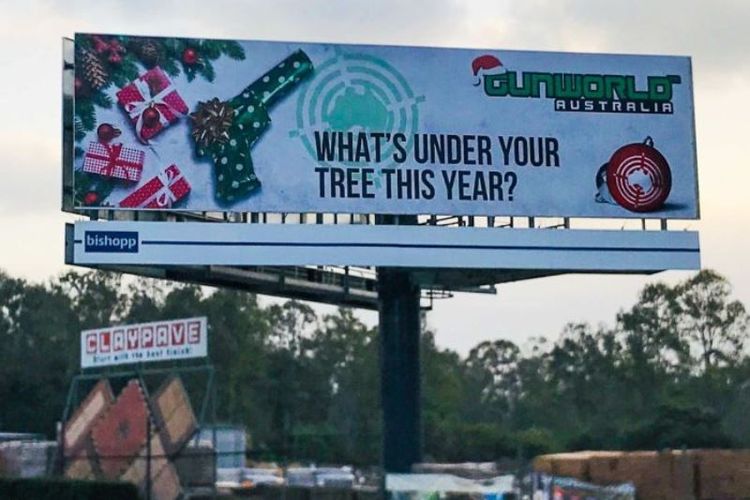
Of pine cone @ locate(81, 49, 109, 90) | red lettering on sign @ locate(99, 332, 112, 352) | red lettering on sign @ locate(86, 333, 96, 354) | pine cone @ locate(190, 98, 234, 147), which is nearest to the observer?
pine cone @ locate(81, 49, 109, 90)

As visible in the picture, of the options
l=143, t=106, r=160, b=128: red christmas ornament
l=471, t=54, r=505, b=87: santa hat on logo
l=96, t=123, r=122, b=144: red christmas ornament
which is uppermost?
l=471, t=54, r=505, b=87: santa hat on logo

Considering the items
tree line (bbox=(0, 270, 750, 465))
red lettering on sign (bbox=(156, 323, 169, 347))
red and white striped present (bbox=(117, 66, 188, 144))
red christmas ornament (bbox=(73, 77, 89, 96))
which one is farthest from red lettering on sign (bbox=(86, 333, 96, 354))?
tree line (bbox=(0, 270, 750, 465))

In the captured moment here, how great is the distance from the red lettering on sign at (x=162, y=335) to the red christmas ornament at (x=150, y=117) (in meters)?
4.03

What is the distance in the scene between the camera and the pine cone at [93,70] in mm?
31719

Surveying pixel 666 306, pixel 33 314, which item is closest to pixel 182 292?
pixel 33 314

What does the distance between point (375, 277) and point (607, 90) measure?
7007 mm

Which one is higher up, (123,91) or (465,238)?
(123,91)

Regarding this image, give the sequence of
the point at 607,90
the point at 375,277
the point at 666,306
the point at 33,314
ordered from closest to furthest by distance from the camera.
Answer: the point at 607,90
the point at 375,277
the point at 666,306
the point at 33,314

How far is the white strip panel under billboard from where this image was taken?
3112cm

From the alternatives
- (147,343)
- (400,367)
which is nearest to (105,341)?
(147,343)

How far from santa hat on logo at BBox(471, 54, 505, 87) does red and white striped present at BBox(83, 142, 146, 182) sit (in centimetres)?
729

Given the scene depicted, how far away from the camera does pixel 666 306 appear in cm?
7400

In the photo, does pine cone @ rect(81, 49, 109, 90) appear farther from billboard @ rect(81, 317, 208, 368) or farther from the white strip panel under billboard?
billboard @ rect(81, 317, 208, 368)

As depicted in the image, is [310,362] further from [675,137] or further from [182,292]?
[675,137]
